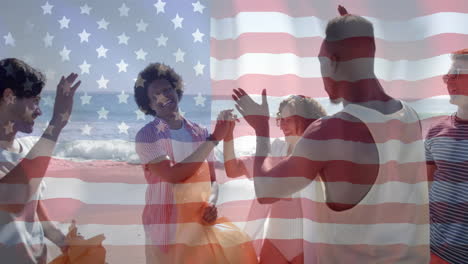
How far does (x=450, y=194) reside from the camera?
5.17 ft

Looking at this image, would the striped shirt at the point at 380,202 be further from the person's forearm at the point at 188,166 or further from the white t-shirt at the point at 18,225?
the white t-shirt at the point at 18,225

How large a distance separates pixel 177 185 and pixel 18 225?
483 mm

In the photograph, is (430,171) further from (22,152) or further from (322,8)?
(22,152)

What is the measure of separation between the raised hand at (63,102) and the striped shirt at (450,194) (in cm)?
111

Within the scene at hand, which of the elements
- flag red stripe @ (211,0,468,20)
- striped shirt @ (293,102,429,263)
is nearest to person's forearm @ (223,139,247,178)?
striped shirt @ (293,102,429,263)

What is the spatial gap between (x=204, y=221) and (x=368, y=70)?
2.23ft

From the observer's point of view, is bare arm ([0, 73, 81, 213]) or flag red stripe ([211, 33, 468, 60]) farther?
flag red stripe ([211, 33, 468, 60])

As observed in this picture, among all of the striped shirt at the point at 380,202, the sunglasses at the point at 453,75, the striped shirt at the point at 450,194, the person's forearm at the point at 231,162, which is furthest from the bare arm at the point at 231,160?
the sunglasses at the point at 453,75

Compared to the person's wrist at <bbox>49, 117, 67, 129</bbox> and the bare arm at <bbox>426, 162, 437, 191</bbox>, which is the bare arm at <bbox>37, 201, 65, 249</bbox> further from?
the bare arm at <bbox>426, 162, 437, 191</bbox>

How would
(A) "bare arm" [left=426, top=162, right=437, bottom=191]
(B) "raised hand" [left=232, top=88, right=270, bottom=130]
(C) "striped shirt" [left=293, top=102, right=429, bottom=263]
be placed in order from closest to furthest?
(C) "striped shirt" [left=293, top=102, right=429, bottom=263], (B) "raised hand" [left=232, top=88, right=270, bottom=130], (A) "bare arm" [left=426, top=162, right=437, bottom=191]

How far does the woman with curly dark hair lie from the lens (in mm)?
1578

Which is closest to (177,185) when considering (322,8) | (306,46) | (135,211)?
(135,211)

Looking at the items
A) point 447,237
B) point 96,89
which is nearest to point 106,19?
point 96,89

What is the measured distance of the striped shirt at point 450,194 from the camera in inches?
62.0
